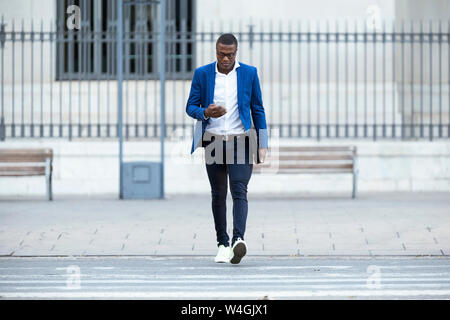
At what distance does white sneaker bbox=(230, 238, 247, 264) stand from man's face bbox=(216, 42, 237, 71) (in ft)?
4.19

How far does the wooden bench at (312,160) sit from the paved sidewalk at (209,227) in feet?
1.30

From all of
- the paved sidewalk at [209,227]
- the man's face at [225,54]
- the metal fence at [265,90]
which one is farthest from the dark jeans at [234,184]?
Answer: the metal fence at [265,90]

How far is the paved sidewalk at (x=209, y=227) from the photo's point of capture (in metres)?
9.61

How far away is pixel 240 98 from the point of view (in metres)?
8.31

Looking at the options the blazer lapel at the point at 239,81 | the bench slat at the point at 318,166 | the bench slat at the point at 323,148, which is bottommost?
the bench slat at the point at 318,166

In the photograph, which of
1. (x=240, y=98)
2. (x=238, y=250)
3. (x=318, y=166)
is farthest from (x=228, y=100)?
(x=318, y=166)

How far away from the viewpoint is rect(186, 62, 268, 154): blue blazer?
27.3 ft

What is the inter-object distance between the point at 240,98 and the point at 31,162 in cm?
667

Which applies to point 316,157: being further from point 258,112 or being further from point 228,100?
point 228,100

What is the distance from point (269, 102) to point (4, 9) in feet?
14.8

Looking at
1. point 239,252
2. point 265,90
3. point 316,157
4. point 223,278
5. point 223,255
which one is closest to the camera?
point 223,278

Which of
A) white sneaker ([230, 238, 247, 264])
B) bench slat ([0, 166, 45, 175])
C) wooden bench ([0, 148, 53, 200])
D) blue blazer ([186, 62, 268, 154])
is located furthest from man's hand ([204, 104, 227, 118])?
bench slat ([0, 166, 45, 175])

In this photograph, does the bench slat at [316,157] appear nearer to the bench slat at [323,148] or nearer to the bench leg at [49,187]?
the bench slat at [323,148]

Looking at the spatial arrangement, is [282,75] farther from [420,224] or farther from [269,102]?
[420,224]
